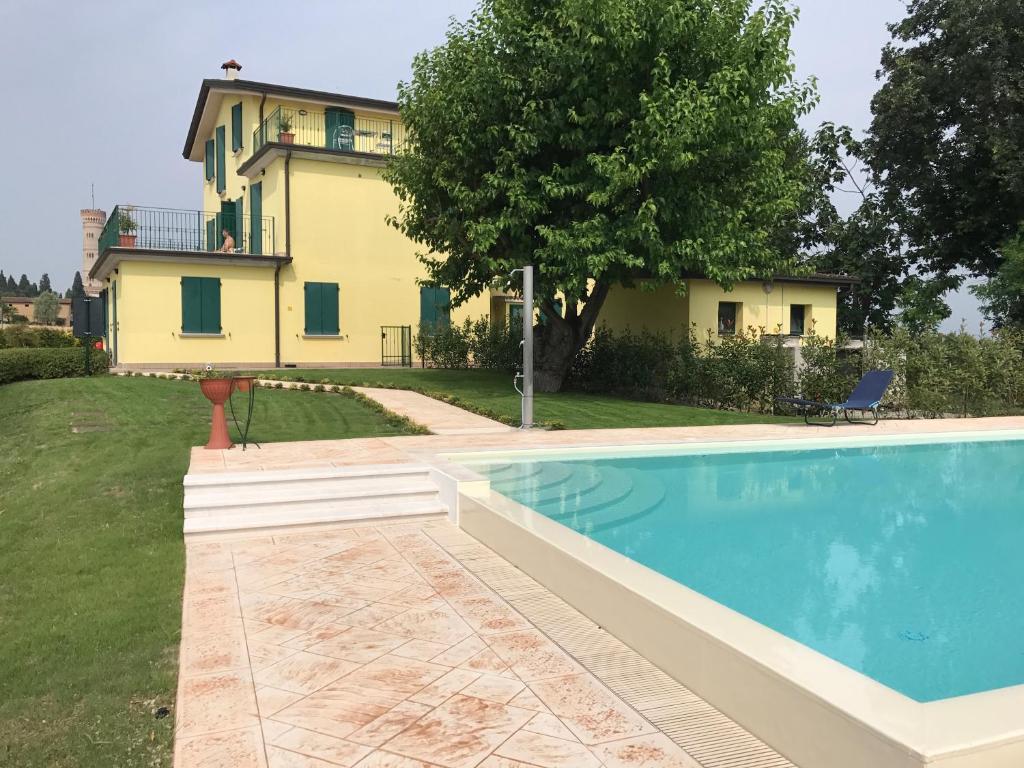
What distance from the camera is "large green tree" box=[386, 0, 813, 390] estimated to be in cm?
1224

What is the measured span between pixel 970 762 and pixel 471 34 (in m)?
13.8

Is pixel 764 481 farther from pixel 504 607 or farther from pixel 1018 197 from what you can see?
pixel 1018 197

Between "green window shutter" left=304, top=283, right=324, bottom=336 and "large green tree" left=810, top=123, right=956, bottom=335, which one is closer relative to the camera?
"green window shutter" left=304, top=283, right=324, bottom=336

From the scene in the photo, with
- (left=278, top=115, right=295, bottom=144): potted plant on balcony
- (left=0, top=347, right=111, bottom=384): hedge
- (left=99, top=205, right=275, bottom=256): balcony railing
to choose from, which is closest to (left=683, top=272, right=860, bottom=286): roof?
(left=278, top=115, right=295, bottom=144): potted plant on balcony

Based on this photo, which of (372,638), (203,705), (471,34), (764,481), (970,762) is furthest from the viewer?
(471,34)

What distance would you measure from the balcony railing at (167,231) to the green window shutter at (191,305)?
1025mm

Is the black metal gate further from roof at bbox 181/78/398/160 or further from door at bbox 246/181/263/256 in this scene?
roof at bbox 181/78/398/160

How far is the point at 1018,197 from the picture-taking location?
2459cm

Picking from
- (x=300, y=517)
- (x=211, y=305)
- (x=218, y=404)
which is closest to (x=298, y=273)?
(x=211, y=305)

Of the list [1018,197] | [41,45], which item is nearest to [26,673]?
[41,45]

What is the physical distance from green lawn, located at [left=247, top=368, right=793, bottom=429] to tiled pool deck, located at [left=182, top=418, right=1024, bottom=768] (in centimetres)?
627

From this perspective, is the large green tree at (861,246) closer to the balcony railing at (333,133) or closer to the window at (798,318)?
the window at (798,318)

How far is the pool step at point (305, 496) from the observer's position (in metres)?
5.97

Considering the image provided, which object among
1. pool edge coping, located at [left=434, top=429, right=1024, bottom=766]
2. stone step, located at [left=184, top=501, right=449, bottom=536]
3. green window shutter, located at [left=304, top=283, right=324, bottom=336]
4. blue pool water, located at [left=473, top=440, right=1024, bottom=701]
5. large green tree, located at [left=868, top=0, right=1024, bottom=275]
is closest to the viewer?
pool edge coping, located at [left=434, top=429, right=1024, bottom=766]
